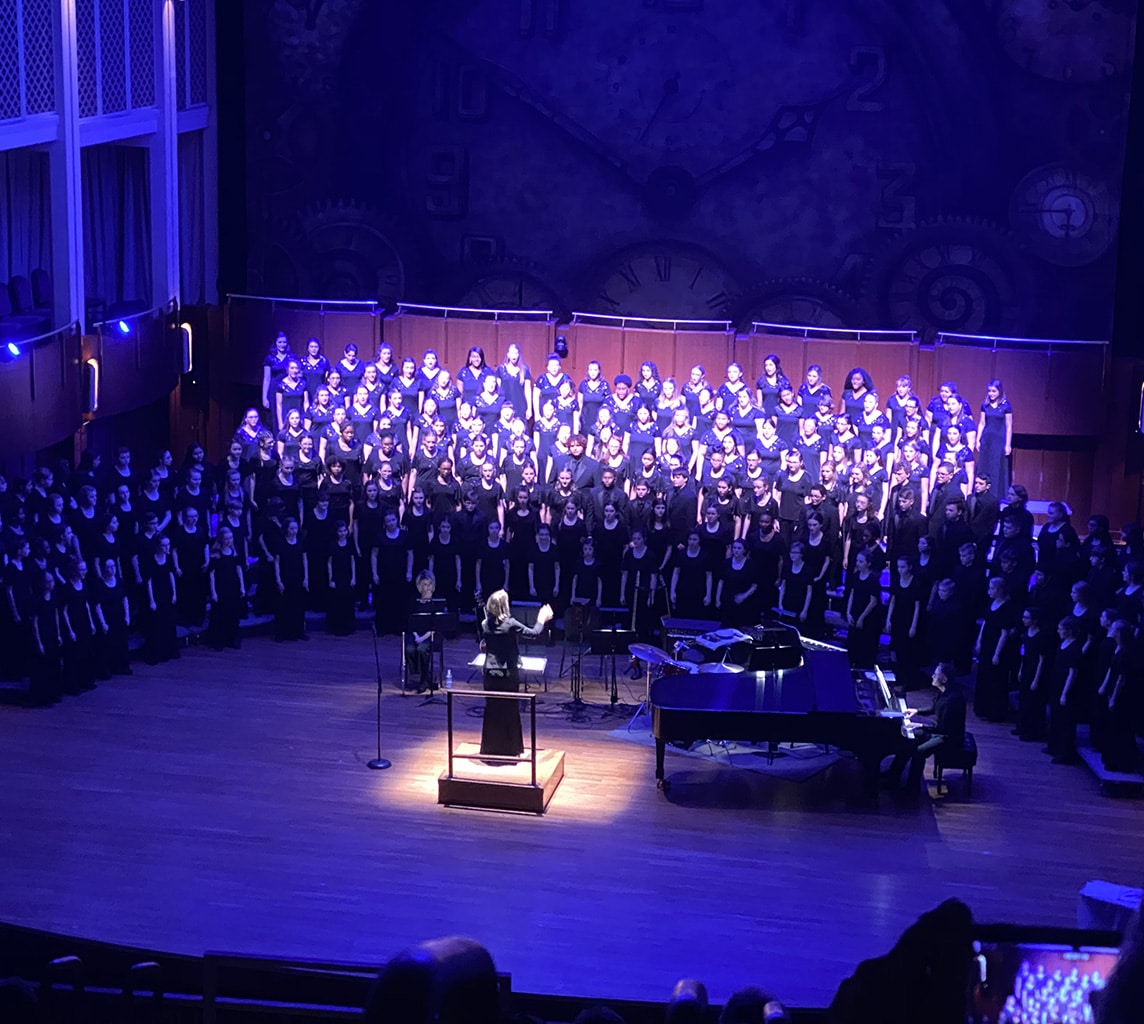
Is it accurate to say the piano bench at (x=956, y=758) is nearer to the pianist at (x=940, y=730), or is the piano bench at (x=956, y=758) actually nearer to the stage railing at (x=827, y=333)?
the pianist at (x=940, y=730)

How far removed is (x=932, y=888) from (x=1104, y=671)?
2490 millimetres

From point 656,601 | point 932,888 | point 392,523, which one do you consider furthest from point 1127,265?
point 932,888

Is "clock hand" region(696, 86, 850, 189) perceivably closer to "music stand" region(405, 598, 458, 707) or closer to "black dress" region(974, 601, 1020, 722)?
"black dress" region(974, 601, 1020, 722)

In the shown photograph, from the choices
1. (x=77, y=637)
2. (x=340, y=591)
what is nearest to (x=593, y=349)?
(x=340, y=591)

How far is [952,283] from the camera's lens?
17.5m

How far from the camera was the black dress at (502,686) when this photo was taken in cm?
1045

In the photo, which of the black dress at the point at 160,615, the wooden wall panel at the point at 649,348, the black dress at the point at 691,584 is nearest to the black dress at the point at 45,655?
the black dress at the point at 160,615

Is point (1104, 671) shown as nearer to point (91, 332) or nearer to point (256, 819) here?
point (256, 819)

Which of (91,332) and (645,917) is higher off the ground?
(91,332)

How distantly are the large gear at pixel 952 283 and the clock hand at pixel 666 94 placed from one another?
9.52ft

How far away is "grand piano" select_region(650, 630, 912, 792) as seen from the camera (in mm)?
10062

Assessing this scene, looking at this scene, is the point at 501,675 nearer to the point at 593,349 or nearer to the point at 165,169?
the point at 593,349

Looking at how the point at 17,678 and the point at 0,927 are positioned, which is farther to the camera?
the point at 17,678

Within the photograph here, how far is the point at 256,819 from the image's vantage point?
10023 mm
